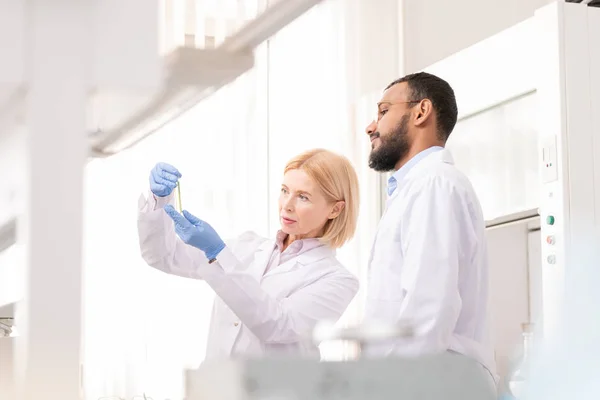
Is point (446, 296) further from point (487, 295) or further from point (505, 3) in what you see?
point (505, 3)

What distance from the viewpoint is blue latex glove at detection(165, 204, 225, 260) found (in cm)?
194

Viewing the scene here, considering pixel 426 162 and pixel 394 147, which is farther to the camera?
pixel 394 147

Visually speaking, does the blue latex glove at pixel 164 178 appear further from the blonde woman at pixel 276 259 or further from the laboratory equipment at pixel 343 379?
the laboratory equipment at pixel 343 379

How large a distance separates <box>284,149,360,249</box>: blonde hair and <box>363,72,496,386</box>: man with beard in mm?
168

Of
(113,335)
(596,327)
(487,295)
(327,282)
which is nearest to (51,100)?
(596,327)

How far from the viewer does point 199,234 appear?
194 centimetres

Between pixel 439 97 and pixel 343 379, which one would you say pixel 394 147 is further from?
pixel 343 379

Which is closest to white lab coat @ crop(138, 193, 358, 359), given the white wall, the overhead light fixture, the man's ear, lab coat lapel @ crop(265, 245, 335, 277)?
lab coat lapel @ crop(265, 245, 335, 277)

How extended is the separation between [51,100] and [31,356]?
21cm

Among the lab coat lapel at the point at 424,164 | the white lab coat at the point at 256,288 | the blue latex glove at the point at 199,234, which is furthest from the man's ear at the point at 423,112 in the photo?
the blue latex glove at the point at 199,234

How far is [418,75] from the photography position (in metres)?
2.11

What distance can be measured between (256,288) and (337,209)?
1.10ft

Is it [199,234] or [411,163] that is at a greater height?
[411,163]

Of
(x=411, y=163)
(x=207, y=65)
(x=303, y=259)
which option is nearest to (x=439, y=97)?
(x=411, y=163)
